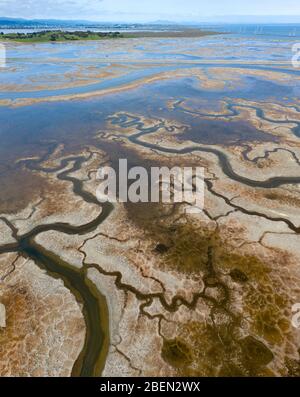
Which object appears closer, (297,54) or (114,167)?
(114,167)

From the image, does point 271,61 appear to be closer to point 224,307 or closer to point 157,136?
point 157,136

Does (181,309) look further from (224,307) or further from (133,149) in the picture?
(133,149)

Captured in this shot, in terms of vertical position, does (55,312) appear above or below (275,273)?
below

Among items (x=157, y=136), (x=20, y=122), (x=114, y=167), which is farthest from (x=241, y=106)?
(x=20, y=122)

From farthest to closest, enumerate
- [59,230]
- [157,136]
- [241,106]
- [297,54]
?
[297,54]
[241,106]
[157,136]
[59,230]

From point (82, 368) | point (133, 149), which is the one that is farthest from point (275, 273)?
point (133, 149)
